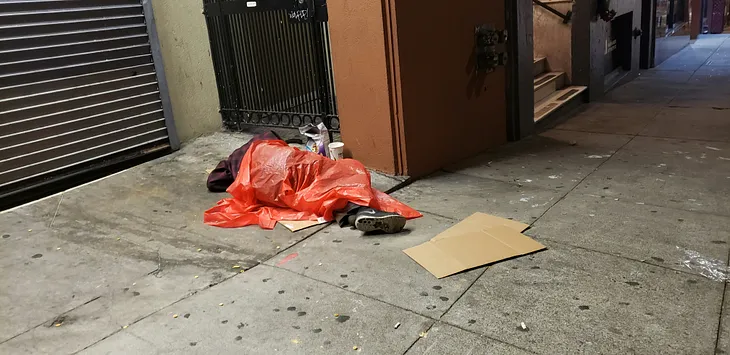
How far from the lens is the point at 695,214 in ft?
11.7

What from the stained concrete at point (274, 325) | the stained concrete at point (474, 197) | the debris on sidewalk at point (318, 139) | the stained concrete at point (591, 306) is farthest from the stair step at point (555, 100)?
the stained concrete at point (274, 325)

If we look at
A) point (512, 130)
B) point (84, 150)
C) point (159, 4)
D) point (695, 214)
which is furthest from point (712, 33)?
point (84, 150)

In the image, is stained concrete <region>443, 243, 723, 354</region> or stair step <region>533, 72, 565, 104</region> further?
stair step <region>533, 72, 565, 104</region>

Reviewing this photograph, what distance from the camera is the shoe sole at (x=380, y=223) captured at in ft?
11.4

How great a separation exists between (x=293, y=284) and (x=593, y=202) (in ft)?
7.03

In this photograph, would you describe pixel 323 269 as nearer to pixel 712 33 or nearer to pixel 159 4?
pixel 159 4

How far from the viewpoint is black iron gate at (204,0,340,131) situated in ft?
16.3

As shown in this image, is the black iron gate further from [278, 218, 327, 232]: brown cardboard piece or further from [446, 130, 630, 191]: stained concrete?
[278, 218, 327, 232]: brown cardboard piece

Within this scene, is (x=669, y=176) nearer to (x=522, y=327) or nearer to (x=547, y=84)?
(x=522, y=327)

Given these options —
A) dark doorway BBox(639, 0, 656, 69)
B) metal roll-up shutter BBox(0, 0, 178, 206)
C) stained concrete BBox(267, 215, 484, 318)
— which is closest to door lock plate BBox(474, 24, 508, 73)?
stained concrete BBox(267, 215, 484, 318)

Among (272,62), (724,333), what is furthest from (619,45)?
(724,333)

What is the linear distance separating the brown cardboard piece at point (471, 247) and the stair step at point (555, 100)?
308 centimetres

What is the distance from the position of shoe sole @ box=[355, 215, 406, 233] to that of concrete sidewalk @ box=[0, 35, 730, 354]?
6 centimetres

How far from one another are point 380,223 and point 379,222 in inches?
0.4
